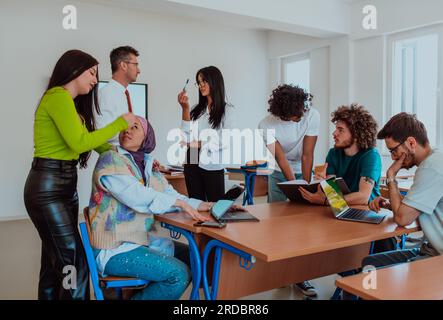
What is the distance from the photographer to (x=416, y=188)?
5.28 ft

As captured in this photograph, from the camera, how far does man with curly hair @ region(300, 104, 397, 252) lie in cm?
221

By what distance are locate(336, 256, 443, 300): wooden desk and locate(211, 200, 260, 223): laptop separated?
0.70 metres

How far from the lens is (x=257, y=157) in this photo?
6555mm

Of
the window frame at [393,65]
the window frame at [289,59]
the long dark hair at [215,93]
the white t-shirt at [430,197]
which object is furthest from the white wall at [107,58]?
the white t-shirt at [430,197]

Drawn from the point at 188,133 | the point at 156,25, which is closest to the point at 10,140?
the point at 156,25

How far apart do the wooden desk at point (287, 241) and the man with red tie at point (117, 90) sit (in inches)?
33.0

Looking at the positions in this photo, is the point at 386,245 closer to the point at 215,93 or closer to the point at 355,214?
the point at 355,214

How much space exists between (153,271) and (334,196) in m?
0.92

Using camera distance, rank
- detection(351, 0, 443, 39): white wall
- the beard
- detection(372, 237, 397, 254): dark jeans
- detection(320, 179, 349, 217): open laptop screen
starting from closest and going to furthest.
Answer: detection(320, 179, 349, 217): open laptop screen
detection(372, 237, 397, 254): dark jeans
the beard
detection(351, 0, 443, 39): white wall

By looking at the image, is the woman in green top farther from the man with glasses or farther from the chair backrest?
the man with glasses

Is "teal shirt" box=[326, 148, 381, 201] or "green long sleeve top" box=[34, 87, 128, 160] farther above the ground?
"green long sleeve top" box=[34, 87, 128, 160]

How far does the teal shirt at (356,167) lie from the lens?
2.22 metres

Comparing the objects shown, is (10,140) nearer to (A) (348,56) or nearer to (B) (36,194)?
(B) (36,194)

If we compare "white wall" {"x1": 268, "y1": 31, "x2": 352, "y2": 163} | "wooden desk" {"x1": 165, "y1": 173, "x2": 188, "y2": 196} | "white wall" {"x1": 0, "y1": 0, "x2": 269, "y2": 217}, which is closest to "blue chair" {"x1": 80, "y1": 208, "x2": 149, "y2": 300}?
"wooden desk" {"x1": 165, "y1": 173, "x2": 188, "y2": 196}
